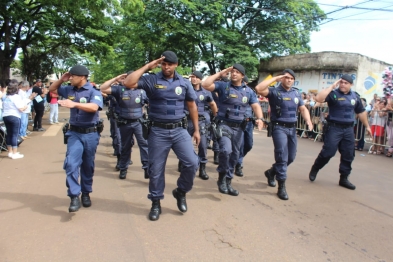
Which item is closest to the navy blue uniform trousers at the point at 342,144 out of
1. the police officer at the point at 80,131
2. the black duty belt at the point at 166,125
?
the black duty belt at the point at 166,125

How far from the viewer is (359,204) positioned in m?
4.86

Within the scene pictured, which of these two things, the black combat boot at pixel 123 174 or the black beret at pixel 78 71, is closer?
the black beret at pixel 78 71

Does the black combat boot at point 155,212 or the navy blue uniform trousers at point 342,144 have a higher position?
the navy blue uniform trousers at point 342,144

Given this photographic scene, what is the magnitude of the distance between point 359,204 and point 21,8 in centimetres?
1562

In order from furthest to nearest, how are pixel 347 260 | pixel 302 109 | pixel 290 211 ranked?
pixel 302 109, pixel 290 211, pixel 347 260

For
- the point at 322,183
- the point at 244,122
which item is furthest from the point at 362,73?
the point at 244,122

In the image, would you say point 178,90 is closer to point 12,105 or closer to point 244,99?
point 244,99

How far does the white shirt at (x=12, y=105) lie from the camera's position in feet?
23.3

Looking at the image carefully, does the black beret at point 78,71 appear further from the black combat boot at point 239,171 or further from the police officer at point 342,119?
the police officer at point 342,119

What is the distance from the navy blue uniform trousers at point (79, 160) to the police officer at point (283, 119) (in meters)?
2.62

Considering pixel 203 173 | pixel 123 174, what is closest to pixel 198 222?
pixel 203 173

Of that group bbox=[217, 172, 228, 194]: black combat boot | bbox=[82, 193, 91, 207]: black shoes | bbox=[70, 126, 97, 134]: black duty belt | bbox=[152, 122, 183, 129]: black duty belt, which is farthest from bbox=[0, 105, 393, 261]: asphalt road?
bbox=[152, 122, 183, 129]: black duty belt

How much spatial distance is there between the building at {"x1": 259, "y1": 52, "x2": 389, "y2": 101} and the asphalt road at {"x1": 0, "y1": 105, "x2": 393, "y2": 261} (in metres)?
12.1

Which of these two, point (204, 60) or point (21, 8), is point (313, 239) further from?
point (204, 60)
